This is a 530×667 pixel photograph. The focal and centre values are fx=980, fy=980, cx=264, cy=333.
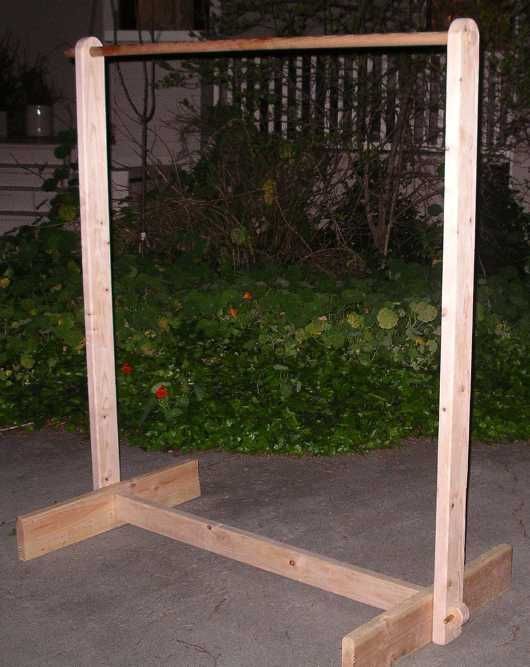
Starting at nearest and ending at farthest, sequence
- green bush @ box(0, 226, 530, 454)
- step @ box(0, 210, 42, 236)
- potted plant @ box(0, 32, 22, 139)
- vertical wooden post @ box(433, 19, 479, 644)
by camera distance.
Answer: vertical wooden post @ box(433, 19, 479, 644), green bush @ box(0, 226, 530, 454), step @ box(0, 210, 42, 236), potted plant @ box(0, 32, 22, 139)

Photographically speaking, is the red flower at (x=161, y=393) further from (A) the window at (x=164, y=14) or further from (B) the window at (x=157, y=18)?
(A) the window at (x=164, y=14)

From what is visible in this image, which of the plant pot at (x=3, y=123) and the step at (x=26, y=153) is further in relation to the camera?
the plant pot at (x=3, y=123)

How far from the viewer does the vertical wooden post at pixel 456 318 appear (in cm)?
283

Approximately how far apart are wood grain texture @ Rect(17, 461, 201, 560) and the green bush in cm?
66

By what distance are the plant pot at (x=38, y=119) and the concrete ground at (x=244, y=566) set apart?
7460mm

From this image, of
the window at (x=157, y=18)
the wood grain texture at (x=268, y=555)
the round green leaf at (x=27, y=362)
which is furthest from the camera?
the window at (x=157, y=18)

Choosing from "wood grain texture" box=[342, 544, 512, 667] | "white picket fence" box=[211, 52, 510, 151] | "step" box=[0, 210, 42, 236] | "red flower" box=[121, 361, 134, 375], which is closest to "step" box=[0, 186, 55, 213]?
"step" box=[0, 210, 42, 236]

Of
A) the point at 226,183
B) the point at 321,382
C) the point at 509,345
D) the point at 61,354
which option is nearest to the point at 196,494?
the point at 321,382

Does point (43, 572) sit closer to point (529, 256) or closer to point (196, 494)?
point (196, 494)

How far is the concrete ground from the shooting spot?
3.08m

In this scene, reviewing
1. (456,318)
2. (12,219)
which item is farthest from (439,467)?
(12,219)

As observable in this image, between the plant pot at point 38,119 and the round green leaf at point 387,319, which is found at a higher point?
the plant pot at point 38,119

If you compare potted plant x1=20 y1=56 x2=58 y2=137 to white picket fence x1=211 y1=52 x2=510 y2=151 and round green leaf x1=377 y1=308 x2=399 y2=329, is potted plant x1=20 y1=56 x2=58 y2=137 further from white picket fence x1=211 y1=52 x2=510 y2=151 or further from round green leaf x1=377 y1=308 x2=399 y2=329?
round green leaf x1=377 y1=308 x2=399 y2=329

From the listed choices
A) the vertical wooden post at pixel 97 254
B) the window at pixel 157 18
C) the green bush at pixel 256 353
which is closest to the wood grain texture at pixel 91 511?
the vertical wooden post at pixel 97 254
